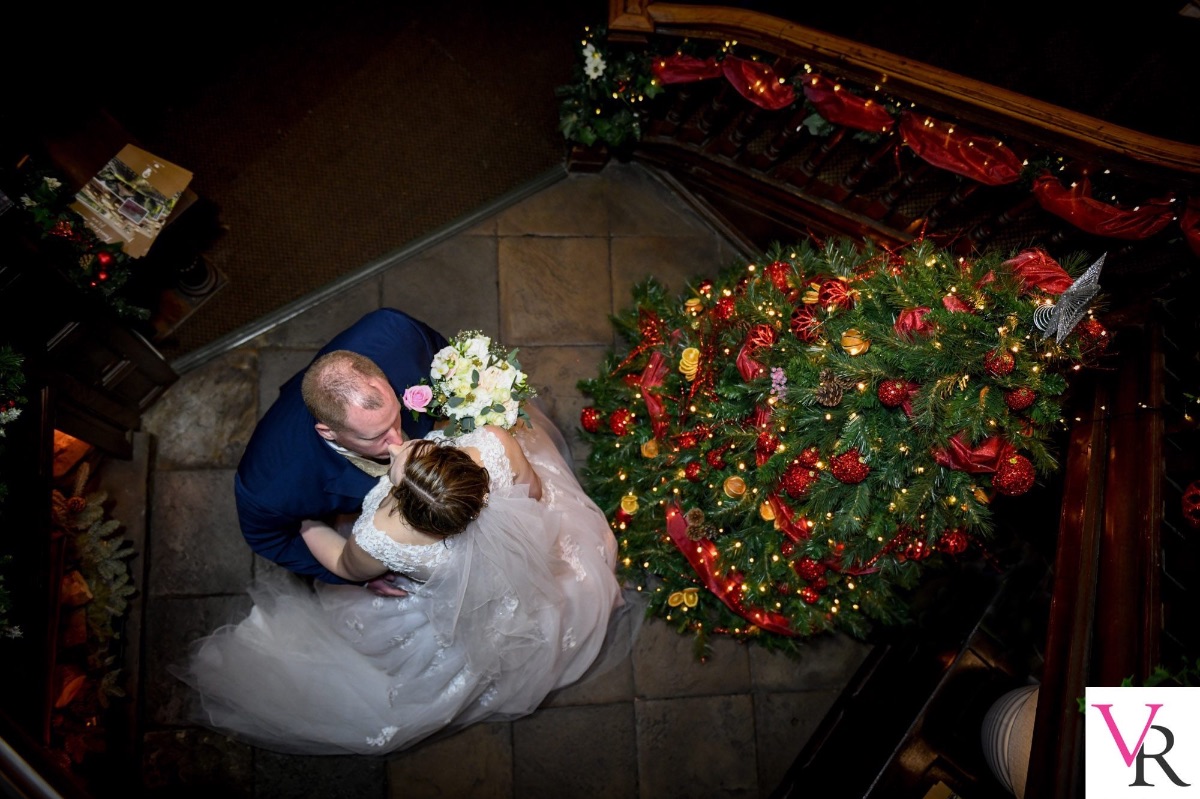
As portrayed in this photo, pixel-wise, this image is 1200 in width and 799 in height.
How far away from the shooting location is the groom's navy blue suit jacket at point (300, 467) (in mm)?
2660

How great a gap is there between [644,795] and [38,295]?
3.64 meters

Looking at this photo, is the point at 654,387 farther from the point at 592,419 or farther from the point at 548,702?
the point at 548,702

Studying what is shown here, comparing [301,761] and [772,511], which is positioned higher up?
[772,511]

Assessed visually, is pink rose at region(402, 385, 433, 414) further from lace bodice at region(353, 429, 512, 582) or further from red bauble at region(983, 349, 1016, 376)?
red bauble at region(983, 349, 1016, 376)

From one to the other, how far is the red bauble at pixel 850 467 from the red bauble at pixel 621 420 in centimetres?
132

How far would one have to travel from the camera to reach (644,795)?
373 centimetres

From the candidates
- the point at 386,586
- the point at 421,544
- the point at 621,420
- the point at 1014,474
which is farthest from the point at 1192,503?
the point at 386,586

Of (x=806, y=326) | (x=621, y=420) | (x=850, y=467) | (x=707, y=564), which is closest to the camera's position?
(x=850, y=467)

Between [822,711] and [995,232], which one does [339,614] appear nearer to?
[822,711]

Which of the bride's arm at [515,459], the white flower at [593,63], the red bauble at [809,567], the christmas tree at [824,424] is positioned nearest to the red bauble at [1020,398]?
the christmas tree at [824,424]

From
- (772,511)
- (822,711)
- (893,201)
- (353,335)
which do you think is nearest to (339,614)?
(353,335)

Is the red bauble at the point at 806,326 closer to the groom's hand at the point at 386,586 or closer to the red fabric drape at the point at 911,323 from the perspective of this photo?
the red fabric drape at the point at 911,323

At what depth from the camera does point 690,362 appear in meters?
3.28

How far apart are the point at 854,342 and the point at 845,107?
153 centimetres
